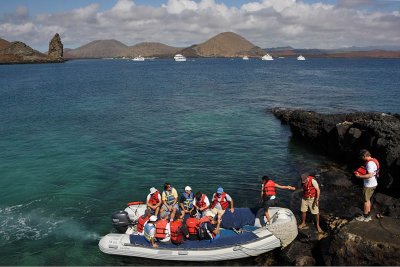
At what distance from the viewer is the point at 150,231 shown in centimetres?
1322

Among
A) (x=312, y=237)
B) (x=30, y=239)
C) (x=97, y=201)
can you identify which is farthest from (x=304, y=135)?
(x=30, y=239)

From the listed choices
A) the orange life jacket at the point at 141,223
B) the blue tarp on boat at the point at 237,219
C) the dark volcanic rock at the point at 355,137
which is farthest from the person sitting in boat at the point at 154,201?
the dark volcanic rock at the point at 355,137

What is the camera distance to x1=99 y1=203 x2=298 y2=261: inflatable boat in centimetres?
1295

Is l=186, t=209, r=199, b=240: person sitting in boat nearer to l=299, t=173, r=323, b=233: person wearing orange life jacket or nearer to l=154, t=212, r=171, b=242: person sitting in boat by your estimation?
l=154, t=212, r=171, b=242: person sitting in boat

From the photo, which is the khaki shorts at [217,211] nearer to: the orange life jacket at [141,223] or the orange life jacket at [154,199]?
the orange life jacket at [154,199]

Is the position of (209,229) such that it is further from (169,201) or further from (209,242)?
(169,201)

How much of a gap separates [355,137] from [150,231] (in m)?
15.9

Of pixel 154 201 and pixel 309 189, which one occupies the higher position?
pixel 309 189

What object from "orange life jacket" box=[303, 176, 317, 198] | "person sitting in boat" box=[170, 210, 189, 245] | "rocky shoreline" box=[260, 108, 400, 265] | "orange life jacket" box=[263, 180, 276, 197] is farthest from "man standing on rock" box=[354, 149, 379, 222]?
"person sitting in boat" box=[170, 210, 189, 245]

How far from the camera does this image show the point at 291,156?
1033 inches

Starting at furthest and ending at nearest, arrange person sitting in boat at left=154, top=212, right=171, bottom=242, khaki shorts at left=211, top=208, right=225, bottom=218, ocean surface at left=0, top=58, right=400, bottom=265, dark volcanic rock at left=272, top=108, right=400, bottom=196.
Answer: dark volcanic rock at left=272, top=108, right=400, bottom=196 → ocean surface at left=0, top=58, right=400, bottom=265 → khaki shorts at left=211, top=208, right=225, bottom=218 → person sitting in boat at left=154, top=212, right=171, bottom=242

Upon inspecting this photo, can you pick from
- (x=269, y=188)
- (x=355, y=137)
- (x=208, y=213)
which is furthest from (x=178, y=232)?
(x=355, y=137)

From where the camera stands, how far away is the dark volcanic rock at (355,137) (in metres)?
18.4

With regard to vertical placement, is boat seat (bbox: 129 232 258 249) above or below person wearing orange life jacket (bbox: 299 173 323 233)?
below
